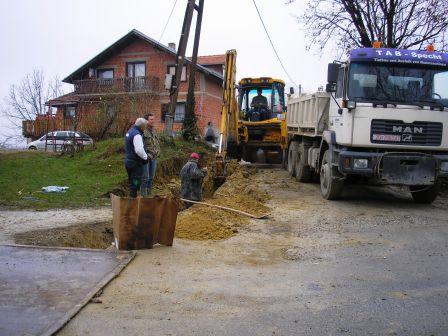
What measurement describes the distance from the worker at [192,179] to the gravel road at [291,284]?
2.00 m

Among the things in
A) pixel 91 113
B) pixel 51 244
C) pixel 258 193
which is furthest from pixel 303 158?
pixel 91 113

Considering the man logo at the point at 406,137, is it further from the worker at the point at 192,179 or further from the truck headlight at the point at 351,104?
the worker at the point at 192,179

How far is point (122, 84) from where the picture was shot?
3788 centimetres

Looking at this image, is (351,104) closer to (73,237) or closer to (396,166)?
(396,166)

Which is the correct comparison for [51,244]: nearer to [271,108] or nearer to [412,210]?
[412,210]

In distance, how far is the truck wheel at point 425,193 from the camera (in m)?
11.4

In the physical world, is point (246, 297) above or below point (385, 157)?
below

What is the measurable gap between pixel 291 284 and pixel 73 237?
13.8 feet

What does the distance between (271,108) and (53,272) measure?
14.1 meters

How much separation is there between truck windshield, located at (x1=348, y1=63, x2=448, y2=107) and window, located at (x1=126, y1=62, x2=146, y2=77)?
3180cm

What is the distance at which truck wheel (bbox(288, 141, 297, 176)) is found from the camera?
52.1 feet

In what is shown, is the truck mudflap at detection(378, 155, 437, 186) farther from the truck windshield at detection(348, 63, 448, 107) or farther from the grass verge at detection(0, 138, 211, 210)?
the grass verge at detection(0, 138, 211, 210)

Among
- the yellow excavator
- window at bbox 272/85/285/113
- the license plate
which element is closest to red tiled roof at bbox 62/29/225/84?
the yellow excavator

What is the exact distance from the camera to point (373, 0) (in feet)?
57.5
